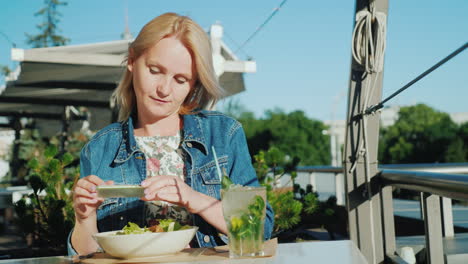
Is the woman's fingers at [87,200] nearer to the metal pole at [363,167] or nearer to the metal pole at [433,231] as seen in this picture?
the metal pole at [433,231]

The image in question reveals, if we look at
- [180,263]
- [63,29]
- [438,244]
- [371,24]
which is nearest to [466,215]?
[371,24]

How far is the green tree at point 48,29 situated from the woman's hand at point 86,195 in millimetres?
23306

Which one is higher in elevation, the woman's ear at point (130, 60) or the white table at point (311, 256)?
the woman's ear at point (130, 60)

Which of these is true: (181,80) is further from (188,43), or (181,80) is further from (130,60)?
(130,60)

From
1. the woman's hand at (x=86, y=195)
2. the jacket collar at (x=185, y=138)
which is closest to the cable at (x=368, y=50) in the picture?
the jacket collar at (x=185, y=138)

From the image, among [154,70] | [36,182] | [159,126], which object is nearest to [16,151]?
[36,182]

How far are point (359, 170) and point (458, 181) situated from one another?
3.73 feet

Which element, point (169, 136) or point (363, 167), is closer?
point (169, 136)

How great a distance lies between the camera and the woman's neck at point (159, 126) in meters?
1.72

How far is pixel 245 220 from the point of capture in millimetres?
1138

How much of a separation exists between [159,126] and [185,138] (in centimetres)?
12

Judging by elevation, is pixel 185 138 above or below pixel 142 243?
above

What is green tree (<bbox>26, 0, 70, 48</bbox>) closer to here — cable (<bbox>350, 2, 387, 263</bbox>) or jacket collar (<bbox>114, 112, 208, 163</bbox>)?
cable (<bbox>350, 2, 387, 263</bbox>)

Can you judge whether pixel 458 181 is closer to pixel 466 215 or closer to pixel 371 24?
pixel 371 24
